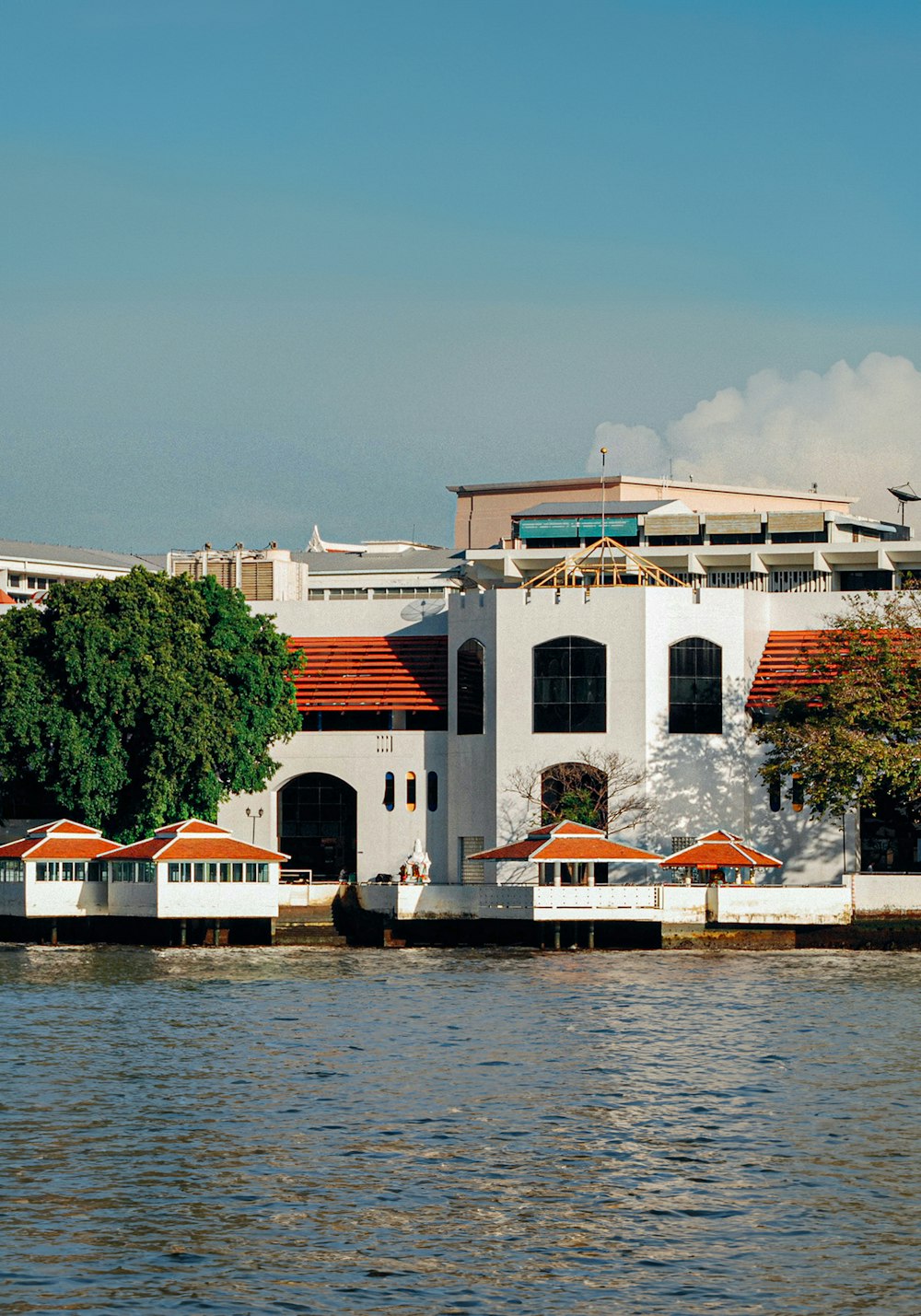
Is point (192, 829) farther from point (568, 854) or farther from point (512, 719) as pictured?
point (512, 719)

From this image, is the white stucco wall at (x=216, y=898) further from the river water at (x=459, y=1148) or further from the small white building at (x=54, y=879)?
the river water at (x=459, y=1148)

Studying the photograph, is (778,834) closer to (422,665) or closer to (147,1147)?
(422,665)

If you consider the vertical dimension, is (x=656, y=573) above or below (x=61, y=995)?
above

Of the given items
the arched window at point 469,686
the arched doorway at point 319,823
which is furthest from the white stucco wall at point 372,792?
the arched window at point 469,686

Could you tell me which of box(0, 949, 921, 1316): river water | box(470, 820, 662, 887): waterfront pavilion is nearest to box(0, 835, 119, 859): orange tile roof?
box(470, 820, 662, 887): waterfront pavilion

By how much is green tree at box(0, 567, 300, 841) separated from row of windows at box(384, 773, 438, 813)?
A: 6065 mm

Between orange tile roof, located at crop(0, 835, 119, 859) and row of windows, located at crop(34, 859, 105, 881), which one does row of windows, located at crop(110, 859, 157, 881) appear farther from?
row of windows, located at crop(34, 859, 105, 881)

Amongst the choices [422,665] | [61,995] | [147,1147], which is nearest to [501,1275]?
[147,1147]

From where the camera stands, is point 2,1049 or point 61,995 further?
point 61,995

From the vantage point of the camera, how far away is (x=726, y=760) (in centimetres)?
8644

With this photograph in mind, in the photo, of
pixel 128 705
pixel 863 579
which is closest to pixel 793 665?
pixel 128 705

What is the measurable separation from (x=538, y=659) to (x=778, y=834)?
11.6 m

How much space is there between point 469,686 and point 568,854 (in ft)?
51.0

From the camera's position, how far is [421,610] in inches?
3706
